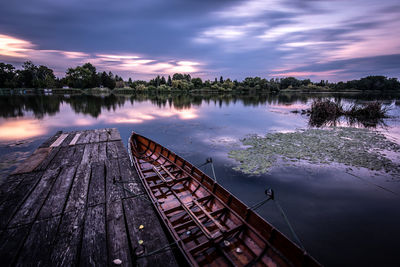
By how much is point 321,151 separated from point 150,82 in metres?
126

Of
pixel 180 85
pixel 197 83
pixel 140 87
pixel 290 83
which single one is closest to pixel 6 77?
pixel 140 87

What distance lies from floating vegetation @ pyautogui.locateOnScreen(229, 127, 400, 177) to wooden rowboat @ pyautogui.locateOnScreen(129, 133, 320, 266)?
3.80 metres

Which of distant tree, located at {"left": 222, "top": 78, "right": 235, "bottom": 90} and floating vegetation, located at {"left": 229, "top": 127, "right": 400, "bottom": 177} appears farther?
distant tree, located at {"left": 222, "top": 78, "right": 235, "bottom": 90}

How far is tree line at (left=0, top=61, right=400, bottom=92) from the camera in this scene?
90.8 meters

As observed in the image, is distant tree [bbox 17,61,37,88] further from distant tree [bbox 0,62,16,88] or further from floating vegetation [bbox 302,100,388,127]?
floating vegetation [bbox 302,100,388,127]

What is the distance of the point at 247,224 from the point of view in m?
3.81

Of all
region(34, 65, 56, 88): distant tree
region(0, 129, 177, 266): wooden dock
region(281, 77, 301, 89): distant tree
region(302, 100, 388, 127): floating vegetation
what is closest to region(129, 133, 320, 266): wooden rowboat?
region(0, 129, 177, 266): wooden dock

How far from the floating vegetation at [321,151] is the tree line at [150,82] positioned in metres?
101

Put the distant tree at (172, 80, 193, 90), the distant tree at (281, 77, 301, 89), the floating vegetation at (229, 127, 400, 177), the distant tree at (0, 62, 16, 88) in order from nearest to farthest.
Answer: the floating vegetation at (229, 127, 400, 177)
the distant tree at (0, 62, 16, 88)
the distant tree at (172, 80, 193, 90)
the distant tree at (281, 77, 301, 89)

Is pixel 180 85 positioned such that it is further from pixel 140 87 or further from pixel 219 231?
pixel 219 231

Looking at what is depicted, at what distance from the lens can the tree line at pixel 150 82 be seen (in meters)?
90.8

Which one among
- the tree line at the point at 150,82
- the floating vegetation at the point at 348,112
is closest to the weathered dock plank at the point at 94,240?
the floating vegetation at the point at 348,112

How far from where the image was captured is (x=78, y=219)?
13.4 feet

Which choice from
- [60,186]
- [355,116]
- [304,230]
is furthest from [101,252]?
[355,116]
